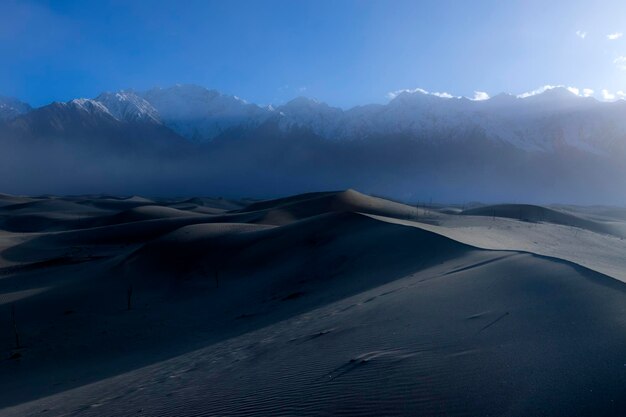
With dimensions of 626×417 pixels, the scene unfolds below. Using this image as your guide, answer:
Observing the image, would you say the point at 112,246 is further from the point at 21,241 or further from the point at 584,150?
the point at 584,150

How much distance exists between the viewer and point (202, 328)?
1366cm

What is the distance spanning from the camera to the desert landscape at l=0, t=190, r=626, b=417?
4.63 m

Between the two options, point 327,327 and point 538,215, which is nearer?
point 327,327

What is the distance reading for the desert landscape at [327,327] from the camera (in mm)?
4633

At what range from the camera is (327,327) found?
8.43 metres

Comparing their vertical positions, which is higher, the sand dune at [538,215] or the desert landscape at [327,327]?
the sand dune at [538,215]

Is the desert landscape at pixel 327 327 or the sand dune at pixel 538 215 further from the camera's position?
the sand dune at pixel 538 215

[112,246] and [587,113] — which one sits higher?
[587,113]

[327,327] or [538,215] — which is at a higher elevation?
[538,215]

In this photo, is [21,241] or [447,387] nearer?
[447,387]

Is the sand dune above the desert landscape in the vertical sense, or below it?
above

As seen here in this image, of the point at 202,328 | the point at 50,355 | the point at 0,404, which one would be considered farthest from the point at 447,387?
the point at 50,355

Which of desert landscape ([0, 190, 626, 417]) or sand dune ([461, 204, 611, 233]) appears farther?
sand dune ([461, 204, 611, 233])

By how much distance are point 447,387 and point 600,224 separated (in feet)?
126
